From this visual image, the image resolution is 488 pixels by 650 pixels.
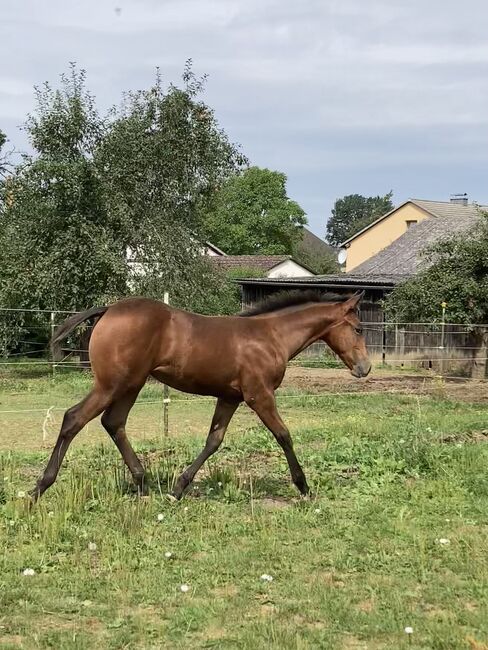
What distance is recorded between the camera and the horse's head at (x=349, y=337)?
22.2 feet

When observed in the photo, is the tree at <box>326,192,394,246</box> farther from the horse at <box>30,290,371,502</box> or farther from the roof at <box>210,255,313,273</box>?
the horse at <box>30,290,371,502</box>

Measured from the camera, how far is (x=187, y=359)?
617 centimetres

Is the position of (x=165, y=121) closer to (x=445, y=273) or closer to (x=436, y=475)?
(x=445, y=273)

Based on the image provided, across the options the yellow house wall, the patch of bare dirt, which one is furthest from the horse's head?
the yellow house wall

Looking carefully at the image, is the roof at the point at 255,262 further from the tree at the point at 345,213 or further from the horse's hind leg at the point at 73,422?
the tree at the point at 345,213

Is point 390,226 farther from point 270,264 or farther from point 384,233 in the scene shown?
point 270,264

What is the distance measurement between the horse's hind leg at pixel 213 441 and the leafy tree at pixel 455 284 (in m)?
14.6

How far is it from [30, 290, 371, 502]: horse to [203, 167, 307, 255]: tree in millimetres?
47093

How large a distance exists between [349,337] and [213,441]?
1.56 m

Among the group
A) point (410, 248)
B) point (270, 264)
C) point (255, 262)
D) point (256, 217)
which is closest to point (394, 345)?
point (410, 248)

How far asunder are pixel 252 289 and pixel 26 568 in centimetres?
2710

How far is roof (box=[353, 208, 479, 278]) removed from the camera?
97.5 ft

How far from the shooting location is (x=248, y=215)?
180 ft

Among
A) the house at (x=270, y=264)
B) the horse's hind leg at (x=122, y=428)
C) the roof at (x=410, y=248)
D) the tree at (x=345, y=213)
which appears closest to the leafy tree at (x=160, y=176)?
the roof at (x=410, y=248)
